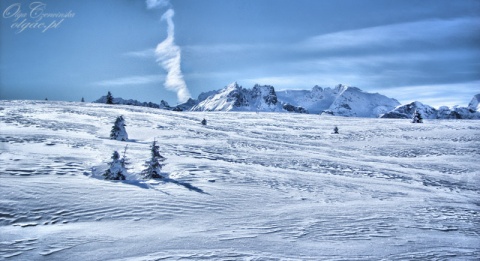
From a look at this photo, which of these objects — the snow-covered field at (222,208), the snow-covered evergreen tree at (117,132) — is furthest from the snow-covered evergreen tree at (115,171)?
the snow-covered evergreen tree at (117,132)

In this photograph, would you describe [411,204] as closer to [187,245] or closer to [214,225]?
[214,225]

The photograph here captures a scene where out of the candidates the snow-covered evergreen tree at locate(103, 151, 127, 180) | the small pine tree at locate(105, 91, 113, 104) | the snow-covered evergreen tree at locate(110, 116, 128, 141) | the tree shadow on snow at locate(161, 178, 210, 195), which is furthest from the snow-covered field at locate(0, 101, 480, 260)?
the small pine tree at locate(105, 91, 113, 104)

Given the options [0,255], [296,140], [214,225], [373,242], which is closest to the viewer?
[0,255]

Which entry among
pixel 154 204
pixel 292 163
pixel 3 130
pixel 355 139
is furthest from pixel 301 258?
pixel 355 139

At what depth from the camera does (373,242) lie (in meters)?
5.95

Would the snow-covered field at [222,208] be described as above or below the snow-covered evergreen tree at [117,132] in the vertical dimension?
below

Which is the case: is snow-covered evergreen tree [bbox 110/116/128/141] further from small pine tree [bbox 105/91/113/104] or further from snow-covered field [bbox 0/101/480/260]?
small pine tree [bbox 105/91/113/104]

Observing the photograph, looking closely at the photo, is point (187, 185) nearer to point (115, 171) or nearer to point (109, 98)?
point (115, 171)

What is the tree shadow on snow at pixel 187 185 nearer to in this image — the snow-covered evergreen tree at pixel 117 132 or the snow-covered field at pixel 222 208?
the snow-covered field at pixel 222 208

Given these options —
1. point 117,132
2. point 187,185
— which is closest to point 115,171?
point 187,185

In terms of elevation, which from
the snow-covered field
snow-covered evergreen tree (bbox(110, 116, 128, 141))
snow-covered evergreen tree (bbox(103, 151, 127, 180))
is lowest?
the snow-covered field

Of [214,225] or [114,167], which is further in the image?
[114,167]

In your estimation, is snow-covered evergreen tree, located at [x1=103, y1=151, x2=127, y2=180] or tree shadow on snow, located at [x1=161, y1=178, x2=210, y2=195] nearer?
tree shadow on snow, located at [x1=161, y1=178, x2=210, y2=195]

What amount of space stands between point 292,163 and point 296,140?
10322 millimetres
